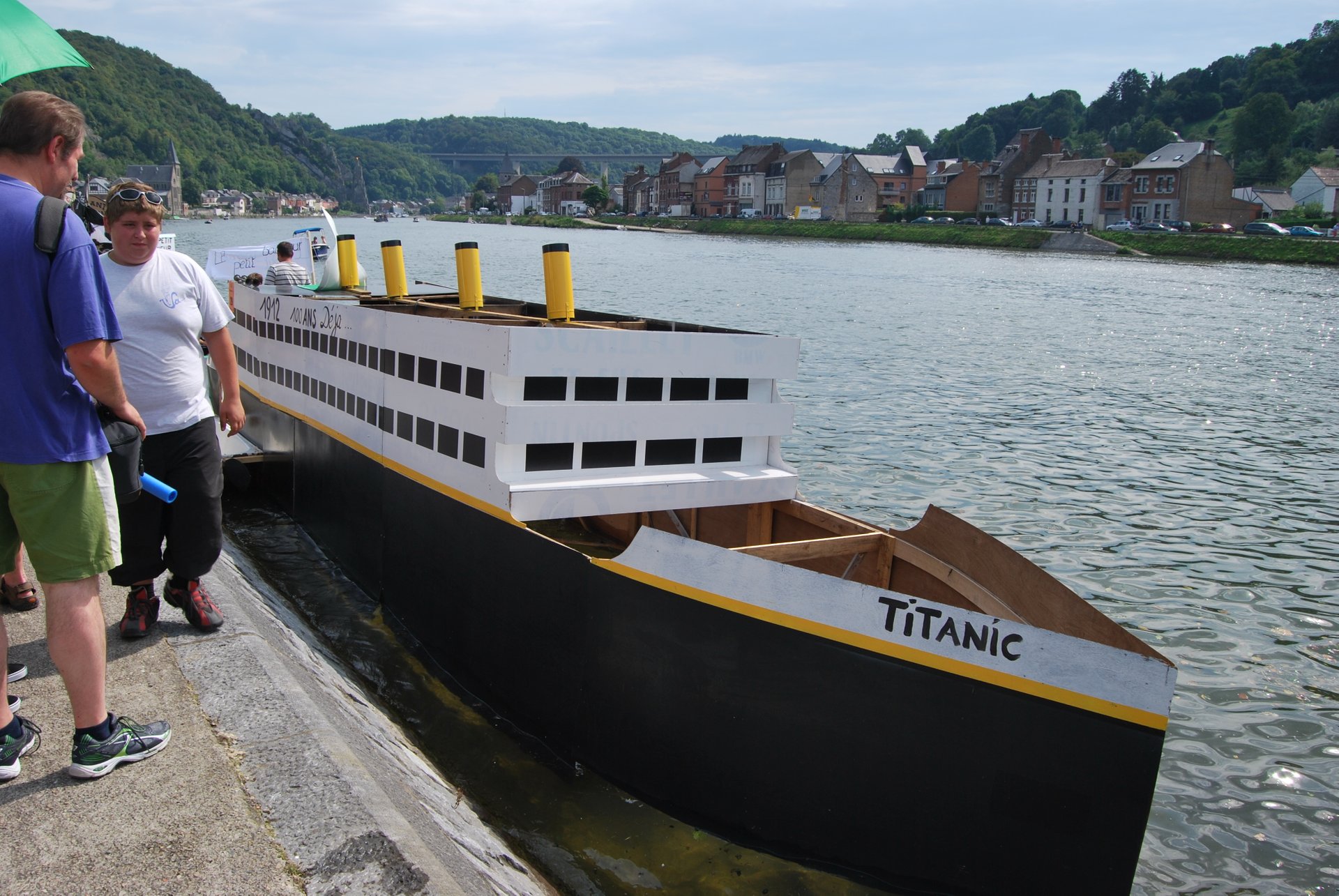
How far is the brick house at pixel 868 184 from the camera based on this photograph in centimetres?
13138

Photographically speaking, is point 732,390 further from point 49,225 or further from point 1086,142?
point 1086,142

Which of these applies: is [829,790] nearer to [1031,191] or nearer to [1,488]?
[1,488]

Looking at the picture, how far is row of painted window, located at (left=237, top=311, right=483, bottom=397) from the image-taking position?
8.32 metres

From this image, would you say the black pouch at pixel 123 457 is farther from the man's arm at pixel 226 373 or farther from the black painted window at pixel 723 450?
the black painted window at pixel 723 450

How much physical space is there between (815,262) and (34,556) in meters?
74.8

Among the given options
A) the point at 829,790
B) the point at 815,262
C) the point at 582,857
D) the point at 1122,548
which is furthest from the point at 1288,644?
the point at 815,262

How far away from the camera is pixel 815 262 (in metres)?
76.1

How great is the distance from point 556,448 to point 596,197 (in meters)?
174

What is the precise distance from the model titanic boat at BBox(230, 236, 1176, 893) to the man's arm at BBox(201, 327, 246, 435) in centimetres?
209

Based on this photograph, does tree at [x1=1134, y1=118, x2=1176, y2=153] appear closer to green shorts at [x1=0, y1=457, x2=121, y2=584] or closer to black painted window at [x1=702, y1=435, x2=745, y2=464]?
black painted window at [x1=702, y1=435, x2=745, y2=464]

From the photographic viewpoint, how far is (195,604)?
6.04 m

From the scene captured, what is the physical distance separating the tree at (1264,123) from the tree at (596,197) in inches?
3886

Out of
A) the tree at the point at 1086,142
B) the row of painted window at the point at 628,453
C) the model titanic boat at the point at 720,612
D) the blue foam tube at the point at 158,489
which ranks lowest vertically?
the model titanic boat at the point at 720,612

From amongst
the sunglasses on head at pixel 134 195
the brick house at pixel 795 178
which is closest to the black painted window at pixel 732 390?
the sunglasses on head at pixel 134 195
